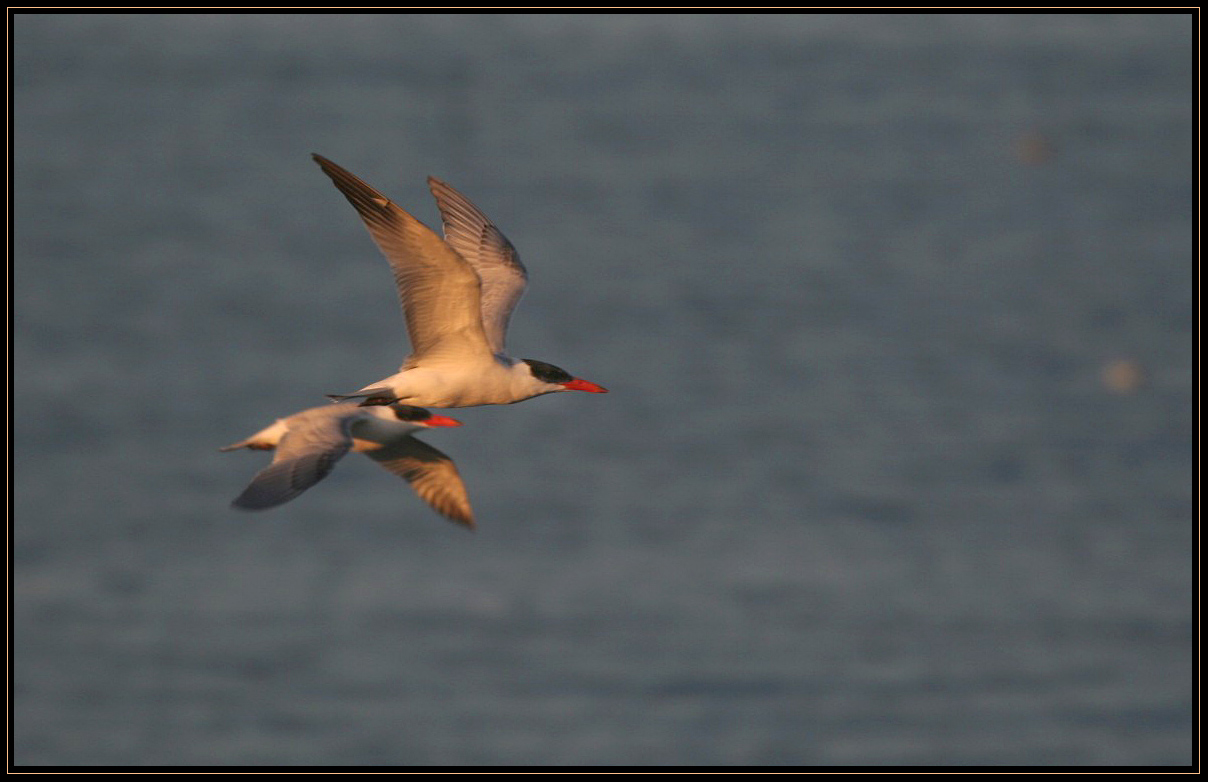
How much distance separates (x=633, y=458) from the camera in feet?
97.2

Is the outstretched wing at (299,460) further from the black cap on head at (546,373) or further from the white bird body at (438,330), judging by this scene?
the black cap on head at (546,373)

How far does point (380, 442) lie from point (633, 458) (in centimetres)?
2124

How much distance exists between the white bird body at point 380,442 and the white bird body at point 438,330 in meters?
0.19

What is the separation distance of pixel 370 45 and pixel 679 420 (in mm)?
34048

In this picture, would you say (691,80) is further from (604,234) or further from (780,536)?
(780,536)

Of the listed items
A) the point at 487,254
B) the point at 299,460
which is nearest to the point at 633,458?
the point at 487,254

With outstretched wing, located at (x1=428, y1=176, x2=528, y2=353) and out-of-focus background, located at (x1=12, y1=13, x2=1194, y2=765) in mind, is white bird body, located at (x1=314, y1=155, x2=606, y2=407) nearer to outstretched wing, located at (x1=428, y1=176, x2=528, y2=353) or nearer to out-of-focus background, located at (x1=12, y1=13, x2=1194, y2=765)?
outstretched wing, located at (x1=428, y1=176, x2=528, y2=353)

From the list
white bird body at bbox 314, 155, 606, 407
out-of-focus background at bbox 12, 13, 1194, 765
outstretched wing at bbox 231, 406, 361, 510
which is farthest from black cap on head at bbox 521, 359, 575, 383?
out-of-focus background at bbox 12, 13, 1194, 765

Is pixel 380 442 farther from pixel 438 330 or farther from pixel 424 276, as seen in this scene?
pixel 424 276

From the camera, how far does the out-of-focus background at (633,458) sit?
2455cm

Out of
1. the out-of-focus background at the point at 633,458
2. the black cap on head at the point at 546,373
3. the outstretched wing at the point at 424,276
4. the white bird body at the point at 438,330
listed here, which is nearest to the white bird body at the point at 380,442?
the white bird body at the point at 438,330

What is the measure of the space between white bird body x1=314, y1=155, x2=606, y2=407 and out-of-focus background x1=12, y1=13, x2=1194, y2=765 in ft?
52.3

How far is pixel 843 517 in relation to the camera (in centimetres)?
2797

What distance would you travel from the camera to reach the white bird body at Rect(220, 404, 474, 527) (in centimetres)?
734
